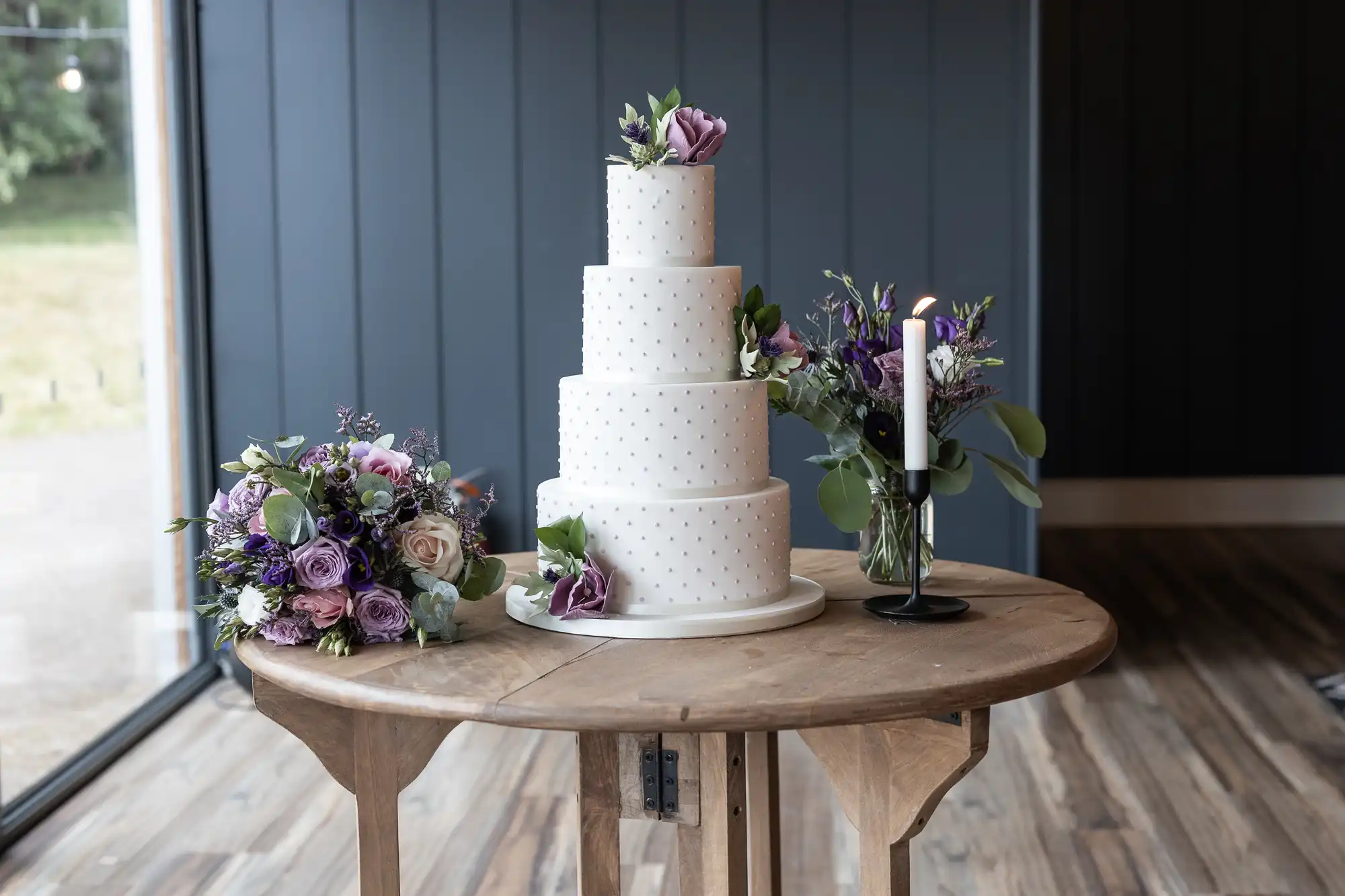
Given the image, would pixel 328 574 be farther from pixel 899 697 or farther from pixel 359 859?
pixel 899 697

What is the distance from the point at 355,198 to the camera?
351 centimetres

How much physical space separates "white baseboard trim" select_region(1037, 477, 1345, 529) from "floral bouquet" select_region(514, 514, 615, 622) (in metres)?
4.54

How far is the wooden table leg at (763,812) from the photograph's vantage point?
1801 mm

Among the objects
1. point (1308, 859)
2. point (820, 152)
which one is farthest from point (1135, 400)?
point (1308, 859)

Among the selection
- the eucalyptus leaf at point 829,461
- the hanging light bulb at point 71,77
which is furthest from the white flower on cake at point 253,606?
the hanging light bulb at point 71,77

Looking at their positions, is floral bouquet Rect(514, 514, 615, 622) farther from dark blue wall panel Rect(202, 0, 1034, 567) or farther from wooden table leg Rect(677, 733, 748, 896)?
dark blue wall panel Rect(202, 0, 1034, 567)

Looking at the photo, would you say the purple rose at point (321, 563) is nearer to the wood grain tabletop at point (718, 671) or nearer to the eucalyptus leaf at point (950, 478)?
the wood grain tabletop at point (718, 671)

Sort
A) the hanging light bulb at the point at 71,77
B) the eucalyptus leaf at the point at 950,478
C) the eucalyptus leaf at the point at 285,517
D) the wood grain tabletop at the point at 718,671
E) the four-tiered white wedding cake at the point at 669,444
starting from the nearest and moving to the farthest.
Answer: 1. the wood grain tabletop at the point at 718,671
2. the eucalyptus leaf at the point at 285,517
3. the four-tiered white wedding cake at the point at 669,444
4. the eucalyptus leaf at the point at 950,478
5. the hanging light bulb at the point at 71,77

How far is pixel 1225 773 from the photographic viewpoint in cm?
283

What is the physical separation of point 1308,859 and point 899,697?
1539 mm

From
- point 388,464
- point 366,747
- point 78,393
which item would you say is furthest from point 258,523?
point 78,393

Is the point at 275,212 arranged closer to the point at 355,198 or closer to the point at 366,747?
the point at 355,198

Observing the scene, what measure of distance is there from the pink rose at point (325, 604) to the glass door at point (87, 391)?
4.82ft

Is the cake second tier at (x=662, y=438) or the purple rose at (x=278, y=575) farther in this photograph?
the cake second tier at (x=662, y=438)
